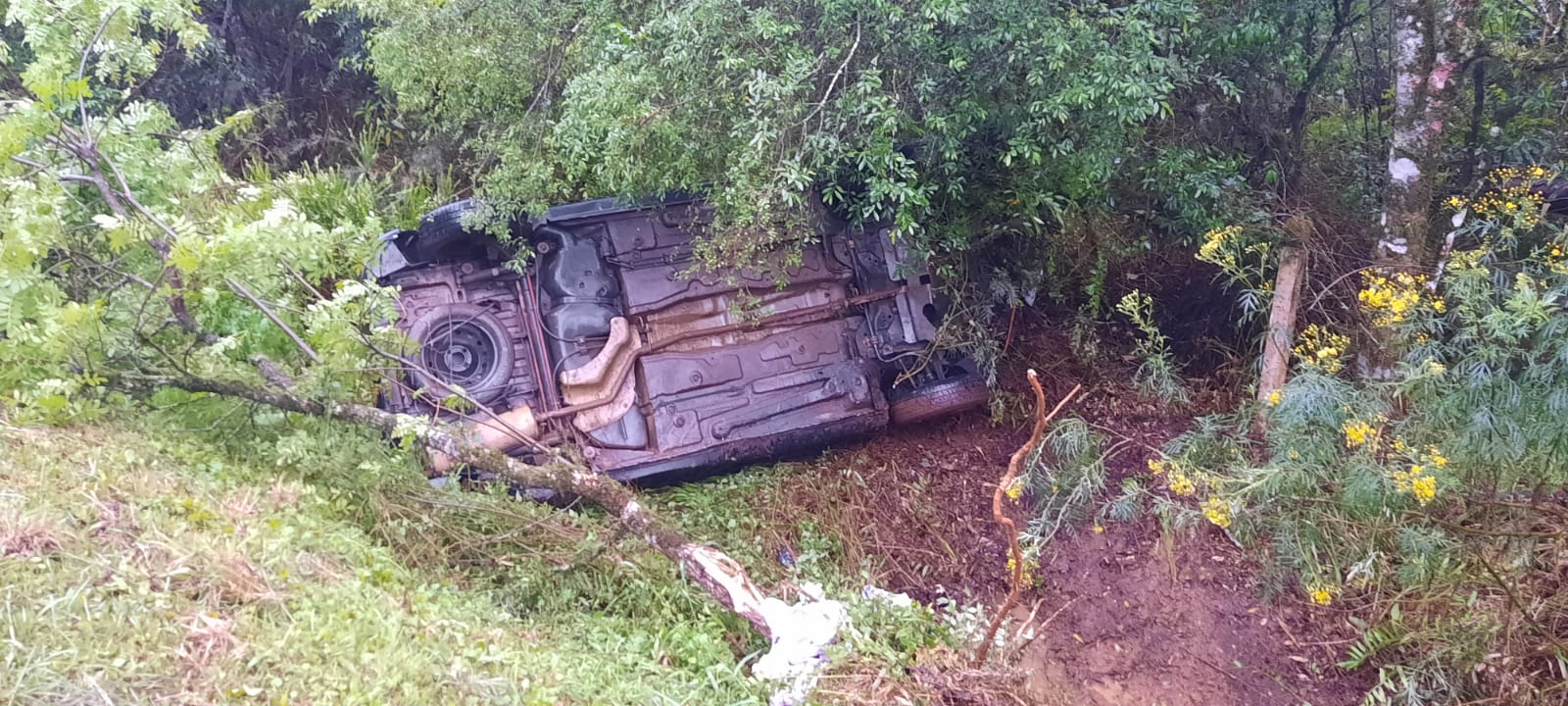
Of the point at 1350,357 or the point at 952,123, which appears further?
the point at 1350,357

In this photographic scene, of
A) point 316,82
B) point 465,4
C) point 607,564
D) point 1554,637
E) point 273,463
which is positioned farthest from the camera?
point 316,82

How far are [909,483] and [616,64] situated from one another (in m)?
2.76

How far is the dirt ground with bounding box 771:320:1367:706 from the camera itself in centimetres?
345

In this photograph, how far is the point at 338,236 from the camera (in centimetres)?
365

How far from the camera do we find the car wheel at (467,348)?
4676 mm

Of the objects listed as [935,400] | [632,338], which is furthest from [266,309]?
[935,400]

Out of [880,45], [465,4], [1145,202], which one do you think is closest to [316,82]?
[465,4]

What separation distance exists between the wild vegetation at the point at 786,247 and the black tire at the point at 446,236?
0.62 ft

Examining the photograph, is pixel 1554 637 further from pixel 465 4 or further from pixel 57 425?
pixel 465 4

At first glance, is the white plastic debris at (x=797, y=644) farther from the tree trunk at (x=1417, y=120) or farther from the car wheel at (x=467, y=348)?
the tree trunk at (x=1417, y=120)

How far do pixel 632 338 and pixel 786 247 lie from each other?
1020mm

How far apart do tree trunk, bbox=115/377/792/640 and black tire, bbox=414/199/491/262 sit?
1207 mm

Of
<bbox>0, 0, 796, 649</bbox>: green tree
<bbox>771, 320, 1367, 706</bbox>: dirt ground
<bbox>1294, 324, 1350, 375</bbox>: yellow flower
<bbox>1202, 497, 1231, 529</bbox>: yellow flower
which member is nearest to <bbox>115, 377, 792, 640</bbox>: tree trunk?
<bbox>0, 0, 796, 649</bbox>: green tree

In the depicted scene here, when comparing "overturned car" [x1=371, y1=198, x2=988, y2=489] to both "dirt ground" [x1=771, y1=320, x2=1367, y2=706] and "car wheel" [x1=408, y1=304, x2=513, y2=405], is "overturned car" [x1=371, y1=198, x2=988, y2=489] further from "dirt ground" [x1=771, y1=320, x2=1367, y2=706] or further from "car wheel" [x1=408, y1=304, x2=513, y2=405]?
"dirt ground" [x1=771, y1=320, x2=1367, y2=706]
